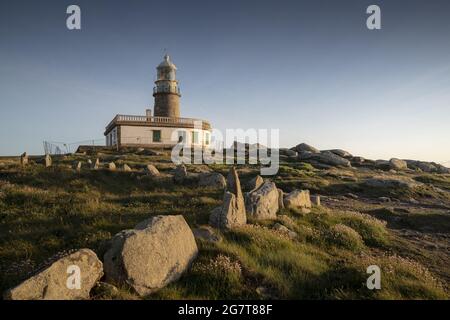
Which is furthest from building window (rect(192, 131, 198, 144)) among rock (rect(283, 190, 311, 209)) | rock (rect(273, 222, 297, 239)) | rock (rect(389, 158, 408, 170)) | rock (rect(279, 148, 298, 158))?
rock (rect(273, 222, 297, 239))

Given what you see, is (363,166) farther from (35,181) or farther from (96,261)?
(96,261)

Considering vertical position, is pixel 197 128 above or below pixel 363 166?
above

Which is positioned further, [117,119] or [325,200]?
[117,119]

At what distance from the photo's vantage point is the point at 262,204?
12.3 meters

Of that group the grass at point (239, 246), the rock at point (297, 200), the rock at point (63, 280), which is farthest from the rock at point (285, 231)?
the rock at point (63, 280)

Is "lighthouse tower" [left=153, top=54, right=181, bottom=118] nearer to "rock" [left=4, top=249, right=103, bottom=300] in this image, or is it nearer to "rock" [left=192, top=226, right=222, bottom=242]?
"rock" [left=192, top=226, right=222, bottom=242]

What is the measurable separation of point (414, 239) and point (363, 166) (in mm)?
37598

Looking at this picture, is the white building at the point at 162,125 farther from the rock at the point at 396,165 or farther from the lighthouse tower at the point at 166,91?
the rock at the point at 396,165

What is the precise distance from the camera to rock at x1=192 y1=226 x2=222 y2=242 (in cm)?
911

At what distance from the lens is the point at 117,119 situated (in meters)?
45.7

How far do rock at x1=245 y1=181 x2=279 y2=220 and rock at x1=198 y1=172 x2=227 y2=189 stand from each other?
5.67 m
